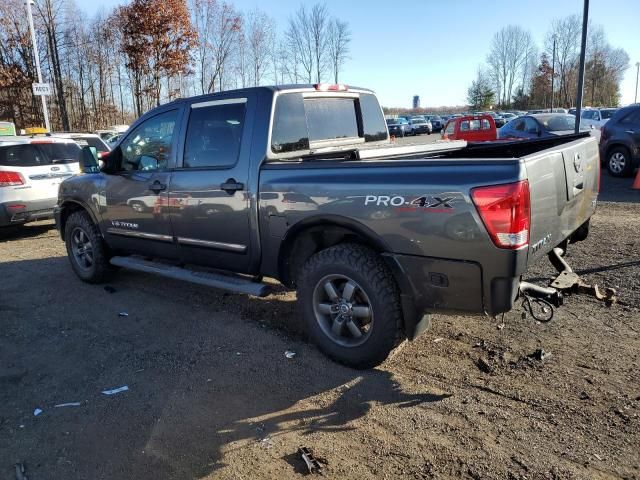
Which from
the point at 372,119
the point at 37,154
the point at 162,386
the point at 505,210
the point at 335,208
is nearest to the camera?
the point at 505,210

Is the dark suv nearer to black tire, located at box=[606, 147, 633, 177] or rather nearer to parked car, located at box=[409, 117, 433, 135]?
black tire, located at box=[606, 147, 633, 177]

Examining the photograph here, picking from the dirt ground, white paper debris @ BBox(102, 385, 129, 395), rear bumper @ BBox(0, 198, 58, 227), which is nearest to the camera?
the dirt ground

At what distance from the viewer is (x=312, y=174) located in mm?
3598

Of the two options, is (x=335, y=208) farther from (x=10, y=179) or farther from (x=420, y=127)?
(x=420, y=127)

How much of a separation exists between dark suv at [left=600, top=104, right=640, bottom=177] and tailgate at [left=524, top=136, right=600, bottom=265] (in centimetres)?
975

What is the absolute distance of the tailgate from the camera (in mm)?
2908

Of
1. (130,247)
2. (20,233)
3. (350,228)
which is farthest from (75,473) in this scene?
(20,233)

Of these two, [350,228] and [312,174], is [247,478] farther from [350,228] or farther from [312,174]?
[312,174]

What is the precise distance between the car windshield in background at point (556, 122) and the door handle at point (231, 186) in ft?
42.9

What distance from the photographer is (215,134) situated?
14.5 feet

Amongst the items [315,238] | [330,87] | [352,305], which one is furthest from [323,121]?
[352,305]

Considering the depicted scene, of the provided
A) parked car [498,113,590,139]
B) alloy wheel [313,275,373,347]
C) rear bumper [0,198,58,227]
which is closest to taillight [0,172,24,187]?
rear bumper [0,198,58,227]

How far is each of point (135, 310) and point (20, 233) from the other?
594 cm

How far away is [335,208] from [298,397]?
1.31 meters
